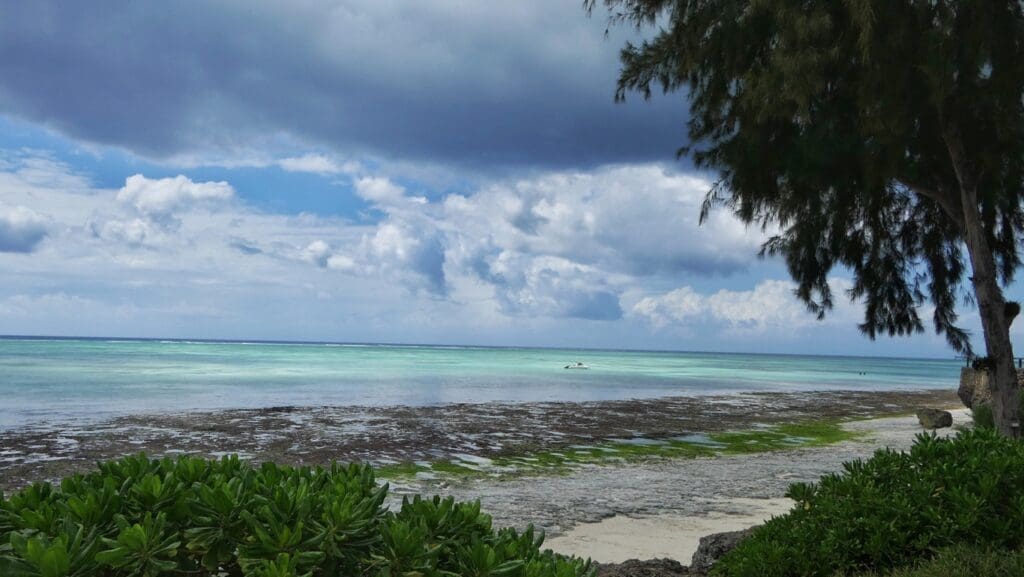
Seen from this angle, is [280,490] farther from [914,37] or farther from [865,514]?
[914,37]

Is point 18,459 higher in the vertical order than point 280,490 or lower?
lower

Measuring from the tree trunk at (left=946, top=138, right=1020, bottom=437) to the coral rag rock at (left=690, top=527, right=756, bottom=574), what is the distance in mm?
6713

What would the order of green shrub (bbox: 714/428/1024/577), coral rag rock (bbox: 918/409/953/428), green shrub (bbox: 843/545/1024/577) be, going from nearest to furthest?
1. green shrub (bbox: 843/545/1024/577)
2. green shrub (bbox: 714/428/1024/577)
3. coral rag rock (bbox: 918/409/953/428)

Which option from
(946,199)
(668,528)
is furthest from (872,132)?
(668,528)

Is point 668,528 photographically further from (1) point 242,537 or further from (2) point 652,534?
(1) point 242,537

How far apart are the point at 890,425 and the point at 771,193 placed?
20291mm

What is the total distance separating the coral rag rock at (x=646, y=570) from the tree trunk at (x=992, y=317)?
24.1ft

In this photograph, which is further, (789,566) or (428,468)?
(428,468)

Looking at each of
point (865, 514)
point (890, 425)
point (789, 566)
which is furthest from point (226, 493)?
point (890, 425)

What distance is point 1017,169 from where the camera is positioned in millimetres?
11047

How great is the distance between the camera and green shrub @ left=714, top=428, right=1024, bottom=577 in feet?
15.7

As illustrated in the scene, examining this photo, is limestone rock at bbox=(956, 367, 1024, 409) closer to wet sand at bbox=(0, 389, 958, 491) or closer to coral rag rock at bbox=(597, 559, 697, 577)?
wet sand at bbox=(0, 389, 958, 491)

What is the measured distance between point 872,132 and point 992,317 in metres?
3.73

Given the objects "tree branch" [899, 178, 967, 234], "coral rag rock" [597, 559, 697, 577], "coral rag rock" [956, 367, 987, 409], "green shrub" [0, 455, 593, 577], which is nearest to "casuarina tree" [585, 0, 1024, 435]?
"tree branch" [899, 178, 967, 234]
